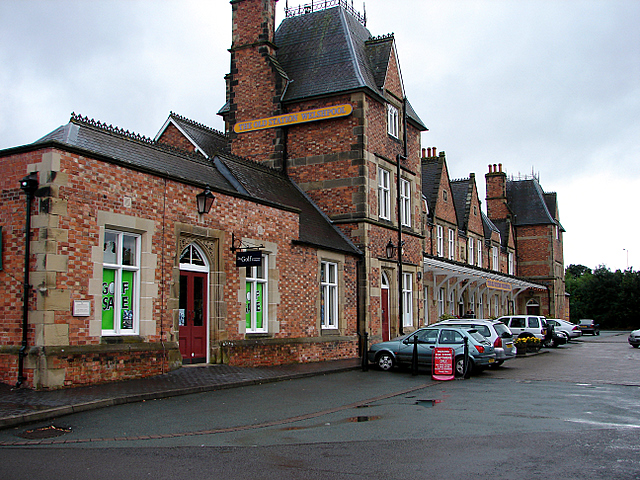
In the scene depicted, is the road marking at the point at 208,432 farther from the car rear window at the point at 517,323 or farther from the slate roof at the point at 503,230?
the slate roof at the point at 503,230

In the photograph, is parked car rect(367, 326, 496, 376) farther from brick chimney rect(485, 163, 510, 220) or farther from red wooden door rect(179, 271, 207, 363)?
brick chimney rect(485, 163, 510, 220)

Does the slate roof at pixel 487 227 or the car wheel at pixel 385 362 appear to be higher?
the slate roof at pixel 487 227

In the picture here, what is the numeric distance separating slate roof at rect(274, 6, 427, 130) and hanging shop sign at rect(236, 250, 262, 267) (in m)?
9.93

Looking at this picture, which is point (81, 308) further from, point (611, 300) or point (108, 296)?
point (611, 300)

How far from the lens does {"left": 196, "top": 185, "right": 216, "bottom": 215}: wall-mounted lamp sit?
52.1 feet

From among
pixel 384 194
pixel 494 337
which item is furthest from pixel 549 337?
pixel 494 337

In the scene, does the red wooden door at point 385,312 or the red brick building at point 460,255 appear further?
the red brick building at point 460,255

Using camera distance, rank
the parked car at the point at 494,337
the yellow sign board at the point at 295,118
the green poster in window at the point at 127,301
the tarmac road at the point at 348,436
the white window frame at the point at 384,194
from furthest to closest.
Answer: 1. the white window frame at the point at 384,194
2. the yellow sign board at the point at 295,118
3. the parked car at the point at 494,337
4. the green poster in window at the point at 127,301
5. the tarmac road at the point at 348,436

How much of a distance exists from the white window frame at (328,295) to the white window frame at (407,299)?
532 cm

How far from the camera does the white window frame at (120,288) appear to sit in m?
13.9

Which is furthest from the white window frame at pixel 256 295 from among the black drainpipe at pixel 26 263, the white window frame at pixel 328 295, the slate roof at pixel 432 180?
the slate roof at pixel 432 180

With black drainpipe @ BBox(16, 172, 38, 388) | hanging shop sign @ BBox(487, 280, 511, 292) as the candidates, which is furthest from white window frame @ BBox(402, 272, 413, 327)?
black drainpipe @ BBox(16, 172, 38, 388)

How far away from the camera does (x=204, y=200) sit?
15.9 metres

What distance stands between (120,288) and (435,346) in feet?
28.6
